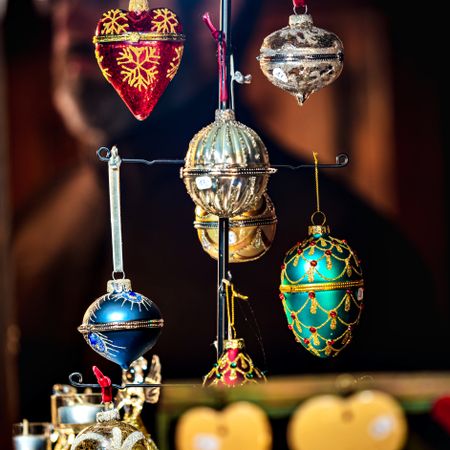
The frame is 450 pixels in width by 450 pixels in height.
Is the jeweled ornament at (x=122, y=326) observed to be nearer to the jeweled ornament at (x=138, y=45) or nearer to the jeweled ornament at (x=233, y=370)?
the jeweled ornament at (x=233, y=370)

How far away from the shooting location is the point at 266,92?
356 cm

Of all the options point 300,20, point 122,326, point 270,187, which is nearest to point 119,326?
point 122,326

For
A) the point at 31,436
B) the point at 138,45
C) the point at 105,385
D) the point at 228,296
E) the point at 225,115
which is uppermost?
the point at 138,45

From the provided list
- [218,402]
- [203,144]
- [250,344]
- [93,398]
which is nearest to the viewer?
[218,402]

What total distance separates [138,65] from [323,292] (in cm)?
43

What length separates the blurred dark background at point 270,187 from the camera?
351 centimetres

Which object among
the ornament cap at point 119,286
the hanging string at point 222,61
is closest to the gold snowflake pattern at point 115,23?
the hanging string at point 222,61

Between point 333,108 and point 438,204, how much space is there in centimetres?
34

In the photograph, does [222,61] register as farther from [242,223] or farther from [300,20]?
[242,223]

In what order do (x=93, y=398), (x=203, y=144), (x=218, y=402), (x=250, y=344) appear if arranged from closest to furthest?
(x=218, y=402) → (x=203, y=144) → (x=93, y=398) → (x=250, y=344)

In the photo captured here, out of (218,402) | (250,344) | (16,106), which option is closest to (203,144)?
(218,402)

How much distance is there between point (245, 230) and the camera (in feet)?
7.51

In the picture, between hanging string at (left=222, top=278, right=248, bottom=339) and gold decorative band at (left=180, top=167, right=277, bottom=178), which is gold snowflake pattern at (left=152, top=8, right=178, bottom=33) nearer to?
gold decorative band at (left=180, top=167, right=277, bottom=178)

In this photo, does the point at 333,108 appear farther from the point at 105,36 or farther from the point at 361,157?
the point at 105,36
